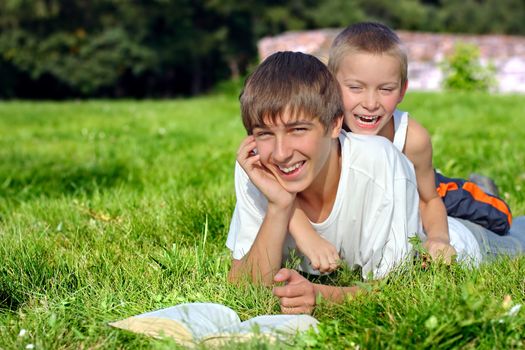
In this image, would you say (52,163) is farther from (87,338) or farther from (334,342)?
(334,342)

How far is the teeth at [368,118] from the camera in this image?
3078 millimetres

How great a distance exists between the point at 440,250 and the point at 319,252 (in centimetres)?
53

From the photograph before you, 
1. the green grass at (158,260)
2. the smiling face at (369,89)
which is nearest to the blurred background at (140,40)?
the green grass at (158,260)

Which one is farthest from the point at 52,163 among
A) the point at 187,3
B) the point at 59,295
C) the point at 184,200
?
the point at 187,3

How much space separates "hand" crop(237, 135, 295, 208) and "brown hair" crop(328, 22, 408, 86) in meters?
0.75

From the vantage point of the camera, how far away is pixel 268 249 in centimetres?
257

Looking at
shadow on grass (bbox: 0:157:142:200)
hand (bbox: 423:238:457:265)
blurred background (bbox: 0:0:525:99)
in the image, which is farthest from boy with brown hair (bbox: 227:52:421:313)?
blurred background (bbox: 0:0:525:99)

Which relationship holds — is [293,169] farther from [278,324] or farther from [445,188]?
[445,188]

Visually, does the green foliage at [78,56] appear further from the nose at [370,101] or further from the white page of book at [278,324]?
the white page of book at [278,324]

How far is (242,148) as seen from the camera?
260 cm

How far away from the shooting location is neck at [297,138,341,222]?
8.83ft

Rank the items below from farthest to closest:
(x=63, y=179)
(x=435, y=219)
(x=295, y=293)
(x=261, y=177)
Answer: (x=63, y=179) < (x=435, y=219) < (x=261, y=177) < (x=295, y=293)

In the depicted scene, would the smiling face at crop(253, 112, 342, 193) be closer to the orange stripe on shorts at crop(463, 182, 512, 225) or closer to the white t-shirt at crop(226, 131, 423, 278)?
the white t-shirt at crop(226, 131, 423, 278)

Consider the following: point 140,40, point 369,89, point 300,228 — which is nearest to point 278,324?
point 300,228
